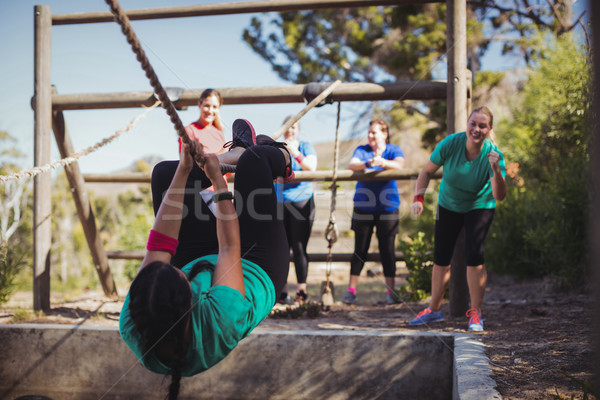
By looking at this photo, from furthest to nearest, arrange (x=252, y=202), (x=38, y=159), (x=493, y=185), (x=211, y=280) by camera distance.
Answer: (x=38, y=159), (x=493, y=185), (x=252, y=202), (x=211, y=280)

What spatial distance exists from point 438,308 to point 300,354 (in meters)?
1.14

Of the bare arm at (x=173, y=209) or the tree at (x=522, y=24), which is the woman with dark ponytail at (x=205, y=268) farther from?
the tree at (x=522, y=24)

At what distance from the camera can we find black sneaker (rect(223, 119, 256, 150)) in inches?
90.7

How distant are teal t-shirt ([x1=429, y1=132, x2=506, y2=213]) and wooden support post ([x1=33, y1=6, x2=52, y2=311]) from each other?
2.89 meters

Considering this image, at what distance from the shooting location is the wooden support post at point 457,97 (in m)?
3.61

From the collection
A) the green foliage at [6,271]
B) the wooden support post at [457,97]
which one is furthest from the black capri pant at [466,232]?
the green foliage at [6,271]

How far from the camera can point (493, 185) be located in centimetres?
310

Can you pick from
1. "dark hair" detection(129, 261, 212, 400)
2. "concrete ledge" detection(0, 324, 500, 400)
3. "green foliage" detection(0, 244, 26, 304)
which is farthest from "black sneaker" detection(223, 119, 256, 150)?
"green foliage" detection(0, 244, 26, 304)

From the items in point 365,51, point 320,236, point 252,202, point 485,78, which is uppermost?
point 365,51

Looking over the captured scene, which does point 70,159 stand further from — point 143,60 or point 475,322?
point 475,322

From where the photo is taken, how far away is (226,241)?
5.72 feet

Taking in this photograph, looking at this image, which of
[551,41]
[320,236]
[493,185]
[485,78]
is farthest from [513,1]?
[493,185]

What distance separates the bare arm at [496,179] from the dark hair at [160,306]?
2073mm

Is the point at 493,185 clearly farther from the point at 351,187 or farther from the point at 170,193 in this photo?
the point at 351,187
